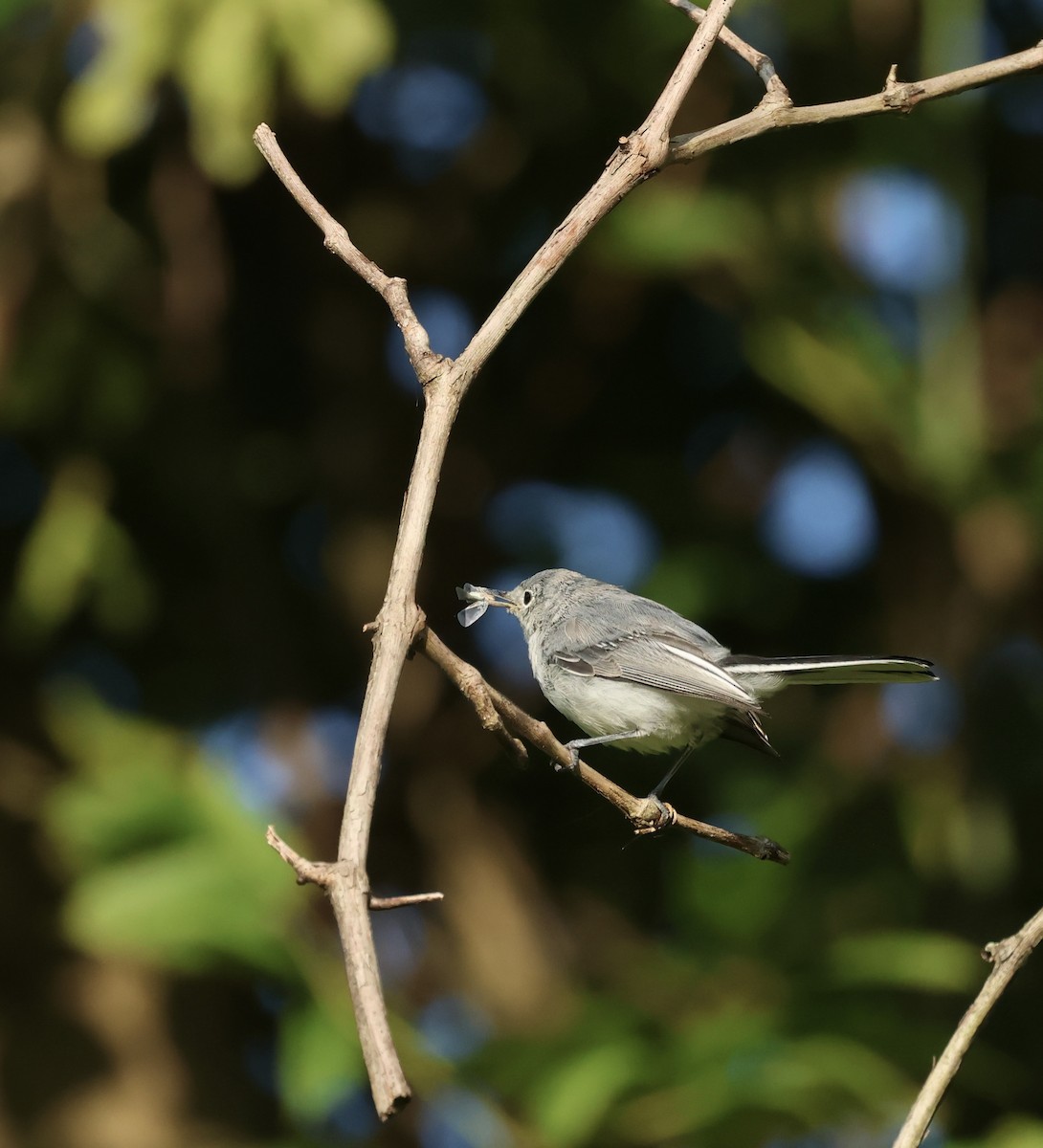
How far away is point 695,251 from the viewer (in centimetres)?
435

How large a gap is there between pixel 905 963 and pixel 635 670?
1.48m

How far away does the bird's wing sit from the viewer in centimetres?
245

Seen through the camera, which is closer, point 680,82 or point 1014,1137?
point 680,82

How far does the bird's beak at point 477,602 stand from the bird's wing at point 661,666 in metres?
0.24

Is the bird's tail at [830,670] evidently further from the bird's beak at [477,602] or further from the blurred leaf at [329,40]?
the blurred leaf at [329,40]

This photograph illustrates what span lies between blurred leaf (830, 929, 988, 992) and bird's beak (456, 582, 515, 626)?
1.45m

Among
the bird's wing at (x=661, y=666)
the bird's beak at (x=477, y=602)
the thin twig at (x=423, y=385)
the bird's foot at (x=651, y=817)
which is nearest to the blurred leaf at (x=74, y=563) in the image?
the bird's beak at (x=477, y=602)

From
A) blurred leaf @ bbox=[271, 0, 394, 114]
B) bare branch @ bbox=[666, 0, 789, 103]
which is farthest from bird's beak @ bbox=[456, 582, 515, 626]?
blurred leaf @ bbox=[271, 0, 394, 114]

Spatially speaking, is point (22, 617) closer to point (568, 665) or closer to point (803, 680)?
point (568, 665)

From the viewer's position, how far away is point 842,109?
4.72 feet

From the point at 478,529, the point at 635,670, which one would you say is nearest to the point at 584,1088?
the point at 635,670

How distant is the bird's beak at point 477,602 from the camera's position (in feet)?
7.61

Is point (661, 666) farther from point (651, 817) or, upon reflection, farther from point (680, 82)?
point (680, 82)

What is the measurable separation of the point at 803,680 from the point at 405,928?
10.0 ft
